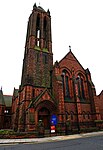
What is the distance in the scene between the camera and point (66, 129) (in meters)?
20.3

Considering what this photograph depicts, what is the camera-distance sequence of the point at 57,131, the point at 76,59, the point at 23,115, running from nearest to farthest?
the point at 57,131, the point at 23,115, the point at 76,59

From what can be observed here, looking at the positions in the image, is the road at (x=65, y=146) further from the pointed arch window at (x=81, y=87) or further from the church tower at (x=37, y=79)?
the pointed arch window at (x=81, y=87)

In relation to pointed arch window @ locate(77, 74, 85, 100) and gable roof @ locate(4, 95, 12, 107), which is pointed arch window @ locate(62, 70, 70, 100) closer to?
pointed arch window @ locate(77, 74, 85, 100)

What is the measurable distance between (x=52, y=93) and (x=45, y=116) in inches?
194

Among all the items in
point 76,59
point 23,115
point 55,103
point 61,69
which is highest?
point 76,59

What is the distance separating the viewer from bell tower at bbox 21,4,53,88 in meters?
27.8

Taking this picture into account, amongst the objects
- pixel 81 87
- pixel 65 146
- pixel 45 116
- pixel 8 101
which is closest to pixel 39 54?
pixel 81 87

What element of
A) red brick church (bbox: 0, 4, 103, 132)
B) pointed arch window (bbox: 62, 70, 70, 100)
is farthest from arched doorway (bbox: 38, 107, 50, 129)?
pointed arch window (bbox: 62, 70, 70, 100)

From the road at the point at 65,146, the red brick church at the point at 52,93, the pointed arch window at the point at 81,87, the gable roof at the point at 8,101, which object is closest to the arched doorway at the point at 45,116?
the red brick church at the point at 52,93

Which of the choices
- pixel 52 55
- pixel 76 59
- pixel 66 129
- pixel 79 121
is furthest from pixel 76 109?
pixel 52 55

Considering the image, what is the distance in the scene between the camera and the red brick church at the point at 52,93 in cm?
2291

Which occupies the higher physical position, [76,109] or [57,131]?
[76,109]

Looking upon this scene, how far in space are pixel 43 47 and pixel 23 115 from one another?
58.8ft

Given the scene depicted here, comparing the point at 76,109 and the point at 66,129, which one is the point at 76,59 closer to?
the point at 76,109
